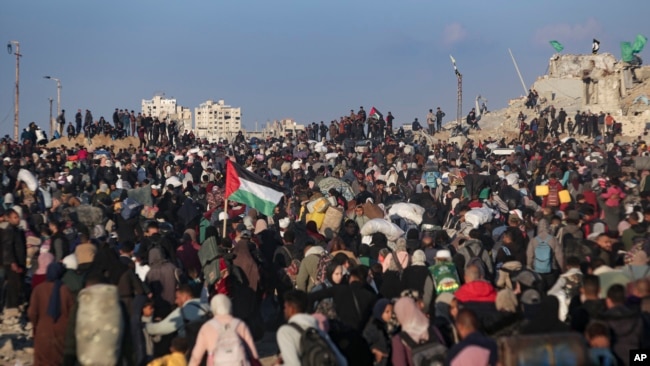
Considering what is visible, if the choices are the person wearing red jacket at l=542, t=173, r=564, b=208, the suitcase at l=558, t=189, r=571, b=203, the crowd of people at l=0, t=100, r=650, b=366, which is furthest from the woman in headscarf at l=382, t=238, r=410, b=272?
the suitcase at l=558, t=189, r=571, b=203

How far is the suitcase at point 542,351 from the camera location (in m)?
6.92

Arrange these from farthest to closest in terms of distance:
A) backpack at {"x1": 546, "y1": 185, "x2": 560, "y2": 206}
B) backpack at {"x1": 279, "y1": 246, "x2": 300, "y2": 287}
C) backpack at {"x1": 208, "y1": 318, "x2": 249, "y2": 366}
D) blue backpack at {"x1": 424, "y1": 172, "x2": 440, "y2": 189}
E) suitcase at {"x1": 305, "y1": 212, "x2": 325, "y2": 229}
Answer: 1. blue backpack at {"x1": 424, "y1": 172, "x2": 440, "y2": 189}
2. backpack at {"x1": 546, "y1": 185, "x2": 560, "y2": 206}
3. suitcase at {"x1": 305, "y1": 212, "x2": 325, "y2": 229}
4. backpack at {"x1": 279, "y1": 246, "x2": 300, "y2": 287}
5. backpack at {"x1": 208, "y1": 318, "x2": 249, "y2": 366}

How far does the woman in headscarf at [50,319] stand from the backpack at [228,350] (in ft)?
8.18

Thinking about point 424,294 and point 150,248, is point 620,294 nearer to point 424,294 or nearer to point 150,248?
point 424,294

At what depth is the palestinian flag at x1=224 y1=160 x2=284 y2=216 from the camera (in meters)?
15.3

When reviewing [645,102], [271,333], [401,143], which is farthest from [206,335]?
[645,102]

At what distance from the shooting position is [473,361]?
23.9 feet

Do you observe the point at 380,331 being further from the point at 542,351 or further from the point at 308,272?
the point at 308,272

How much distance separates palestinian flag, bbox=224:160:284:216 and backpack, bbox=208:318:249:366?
7145 millimetres

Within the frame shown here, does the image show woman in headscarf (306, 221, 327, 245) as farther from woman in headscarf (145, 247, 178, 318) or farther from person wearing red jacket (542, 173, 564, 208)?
person wearing red jacket (542, 173, 564, 208)

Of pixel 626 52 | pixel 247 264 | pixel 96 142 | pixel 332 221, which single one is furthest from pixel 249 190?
pixel 626 52

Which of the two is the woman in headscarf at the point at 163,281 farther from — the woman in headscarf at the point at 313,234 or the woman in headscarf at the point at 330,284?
the woman in headscarf at the point at 313,234

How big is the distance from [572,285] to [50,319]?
17.2 ft

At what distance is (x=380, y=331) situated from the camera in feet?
29.3
